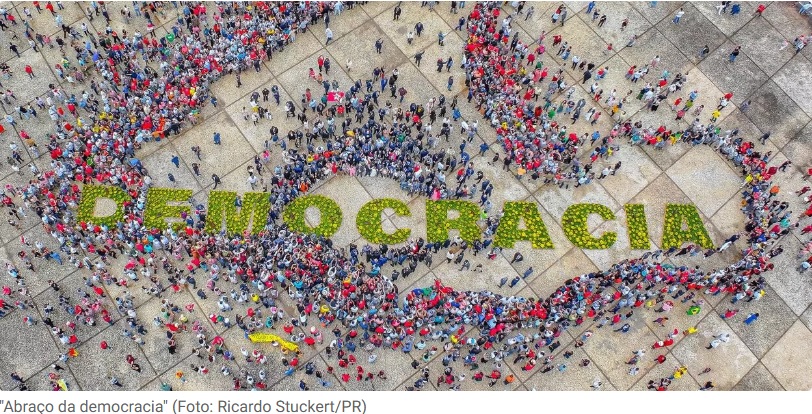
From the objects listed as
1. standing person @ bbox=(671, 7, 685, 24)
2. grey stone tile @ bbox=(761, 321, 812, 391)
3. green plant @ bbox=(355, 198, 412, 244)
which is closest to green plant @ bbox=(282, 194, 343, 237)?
green plant @ bbox=(355, 198, 412, 244)

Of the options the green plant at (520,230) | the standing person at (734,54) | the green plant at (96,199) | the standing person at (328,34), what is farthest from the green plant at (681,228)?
the green plant at (96,199)

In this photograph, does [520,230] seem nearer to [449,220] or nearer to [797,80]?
[449,220]

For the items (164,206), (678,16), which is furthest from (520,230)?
(164,206)

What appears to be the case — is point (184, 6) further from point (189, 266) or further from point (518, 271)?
point (518, 271)

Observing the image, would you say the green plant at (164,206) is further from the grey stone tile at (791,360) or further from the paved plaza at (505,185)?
the grey stone tile at (791,360)
